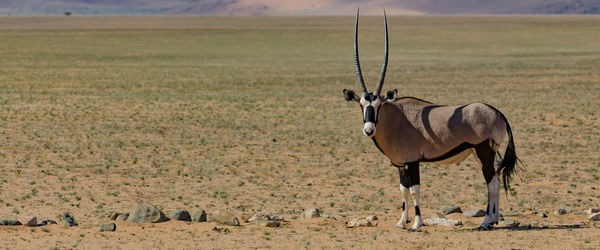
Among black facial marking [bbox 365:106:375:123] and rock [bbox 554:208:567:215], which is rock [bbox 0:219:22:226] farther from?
rock [bbox 554:208:567:215]

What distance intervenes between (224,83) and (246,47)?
124 ft

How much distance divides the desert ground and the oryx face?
4.88ft

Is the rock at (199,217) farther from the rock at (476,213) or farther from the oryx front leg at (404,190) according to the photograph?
the rock at (476,213)

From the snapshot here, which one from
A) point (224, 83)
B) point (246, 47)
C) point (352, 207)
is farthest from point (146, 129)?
point (246, 47)

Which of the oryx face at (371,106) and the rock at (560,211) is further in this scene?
the rock at (560,211)

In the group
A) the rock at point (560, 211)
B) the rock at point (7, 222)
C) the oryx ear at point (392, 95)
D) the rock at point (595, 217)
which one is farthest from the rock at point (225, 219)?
the rock at point (595, 217)

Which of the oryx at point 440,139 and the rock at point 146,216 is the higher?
the oryx at point 440,139

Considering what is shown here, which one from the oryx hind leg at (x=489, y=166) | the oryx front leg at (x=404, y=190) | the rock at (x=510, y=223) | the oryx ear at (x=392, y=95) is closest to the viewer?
the oryx ear at (x=392, y=95)

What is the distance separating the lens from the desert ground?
12.1 m

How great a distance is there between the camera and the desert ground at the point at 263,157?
39.7ft

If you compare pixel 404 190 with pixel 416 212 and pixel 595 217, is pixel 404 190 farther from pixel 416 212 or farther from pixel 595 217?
pixel 595 217

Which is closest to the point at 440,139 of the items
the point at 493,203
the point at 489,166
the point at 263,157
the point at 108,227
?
the point at 489,166

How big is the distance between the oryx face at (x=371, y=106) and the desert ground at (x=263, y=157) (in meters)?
1.49

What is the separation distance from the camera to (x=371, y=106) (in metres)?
11.4
